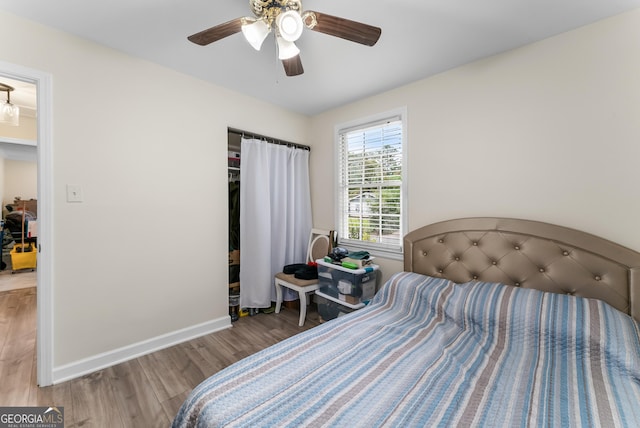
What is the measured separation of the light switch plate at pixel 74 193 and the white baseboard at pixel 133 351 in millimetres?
1147

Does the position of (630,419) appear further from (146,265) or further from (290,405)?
(146,265)

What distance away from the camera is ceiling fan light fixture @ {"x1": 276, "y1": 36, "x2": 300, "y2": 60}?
56.0 inches

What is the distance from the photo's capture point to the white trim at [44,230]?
5.41 feet

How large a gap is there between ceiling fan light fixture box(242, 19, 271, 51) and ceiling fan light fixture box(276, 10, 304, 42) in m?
0.15

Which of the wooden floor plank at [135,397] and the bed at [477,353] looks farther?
the wooden floor plank at [135,397]

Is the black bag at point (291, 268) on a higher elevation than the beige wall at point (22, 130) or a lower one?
lower

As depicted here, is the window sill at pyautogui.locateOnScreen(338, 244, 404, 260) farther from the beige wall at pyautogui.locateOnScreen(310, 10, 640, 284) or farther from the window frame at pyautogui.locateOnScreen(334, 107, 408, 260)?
the beige wall at pyautogui.locateOnScreen(310, 10, 640, 284)

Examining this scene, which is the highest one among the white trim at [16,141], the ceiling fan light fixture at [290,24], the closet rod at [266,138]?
the white trim at [16,141]

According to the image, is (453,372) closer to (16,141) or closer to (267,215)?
(267,215)

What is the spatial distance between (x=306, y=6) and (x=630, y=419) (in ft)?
7.53

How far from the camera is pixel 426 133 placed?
2.27m

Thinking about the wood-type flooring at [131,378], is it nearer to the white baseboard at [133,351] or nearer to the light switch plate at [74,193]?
the white baseboard at [133,351]

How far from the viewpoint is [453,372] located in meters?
1.14

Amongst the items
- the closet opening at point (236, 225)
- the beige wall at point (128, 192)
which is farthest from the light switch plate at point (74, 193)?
the closet opening at point (236, 225)
